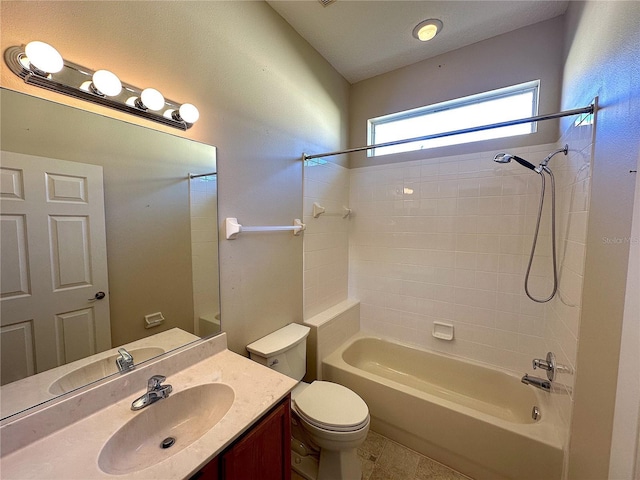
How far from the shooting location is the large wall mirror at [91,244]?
78cm

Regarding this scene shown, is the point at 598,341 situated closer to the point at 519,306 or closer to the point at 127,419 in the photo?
the point at 519,306

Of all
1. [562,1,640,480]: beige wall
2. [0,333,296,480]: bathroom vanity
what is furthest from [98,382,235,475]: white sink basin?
[562,1,640,480]: beige wall

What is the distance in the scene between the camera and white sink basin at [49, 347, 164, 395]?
857 mm

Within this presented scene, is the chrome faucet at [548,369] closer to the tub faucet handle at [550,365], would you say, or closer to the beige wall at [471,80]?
the tub faucet handle at [550,365]

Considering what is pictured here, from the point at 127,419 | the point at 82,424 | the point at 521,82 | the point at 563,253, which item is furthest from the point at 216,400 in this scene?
the point at 521,82

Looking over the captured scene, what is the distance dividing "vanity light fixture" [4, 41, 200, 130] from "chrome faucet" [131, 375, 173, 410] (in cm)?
108

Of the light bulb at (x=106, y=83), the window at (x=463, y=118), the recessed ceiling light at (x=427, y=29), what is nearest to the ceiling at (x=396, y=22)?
the recessed ceiling light at (x=427, y=29)

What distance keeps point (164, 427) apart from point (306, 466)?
3.25 feet

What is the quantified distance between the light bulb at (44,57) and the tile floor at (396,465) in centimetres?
219

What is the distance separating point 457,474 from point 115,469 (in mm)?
1805

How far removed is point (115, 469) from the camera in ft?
2.49

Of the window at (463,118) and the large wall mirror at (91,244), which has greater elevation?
the window at (463,118)

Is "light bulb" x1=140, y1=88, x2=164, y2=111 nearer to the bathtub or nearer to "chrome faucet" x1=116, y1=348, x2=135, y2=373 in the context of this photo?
"chrome faucet" x1=116, y1=348, x2=135, y2=373

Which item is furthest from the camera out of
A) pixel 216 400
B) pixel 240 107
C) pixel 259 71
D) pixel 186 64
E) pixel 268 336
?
pixel 268 336
